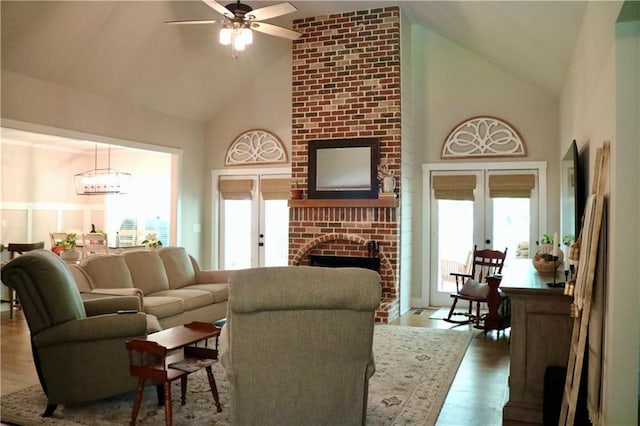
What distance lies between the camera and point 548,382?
3.12 meters

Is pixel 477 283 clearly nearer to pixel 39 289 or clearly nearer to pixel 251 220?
pixel 251 220

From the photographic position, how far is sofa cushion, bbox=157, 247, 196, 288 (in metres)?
5.89

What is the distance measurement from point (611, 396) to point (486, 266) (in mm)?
4107

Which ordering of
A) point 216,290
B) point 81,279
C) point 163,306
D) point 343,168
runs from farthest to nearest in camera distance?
point 343,168 < point 216,290 < point 163,306 < point 81,279

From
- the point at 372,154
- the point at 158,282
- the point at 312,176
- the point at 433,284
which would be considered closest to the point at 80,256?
the point at 158,282

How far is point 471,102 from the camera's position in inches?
275

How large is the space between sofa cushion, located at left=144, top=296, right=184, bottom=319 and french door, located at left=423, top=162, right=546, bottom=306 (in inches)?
141

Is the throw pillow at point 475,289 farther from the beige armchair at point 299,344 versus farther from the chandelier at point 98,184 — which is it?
the chandelier at point 98,184

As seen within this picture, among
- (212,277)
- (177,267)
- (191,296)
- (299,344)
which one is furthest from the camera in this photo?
(212,277)

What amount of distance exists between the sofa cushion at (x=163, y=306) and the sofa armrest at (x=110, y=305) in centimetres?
56

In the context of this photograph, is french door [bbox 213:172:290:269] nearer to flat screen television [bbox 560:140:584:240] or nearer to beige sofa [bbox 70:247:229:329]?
beige sofa [bbox 70:247:229:329]

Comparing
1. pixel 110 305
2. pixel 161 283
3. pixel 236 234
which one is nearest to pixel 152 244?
pixel 236 234

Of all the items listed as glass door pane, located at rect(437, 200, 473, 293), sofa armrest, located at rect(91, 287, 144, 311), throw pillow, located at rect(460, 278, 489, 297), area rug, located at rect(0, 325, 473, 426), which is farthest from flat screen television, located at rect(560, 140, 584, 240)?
sofa armrest, located at rect(91, 287, 144, 311)

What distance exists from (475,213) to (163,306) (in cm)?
423
